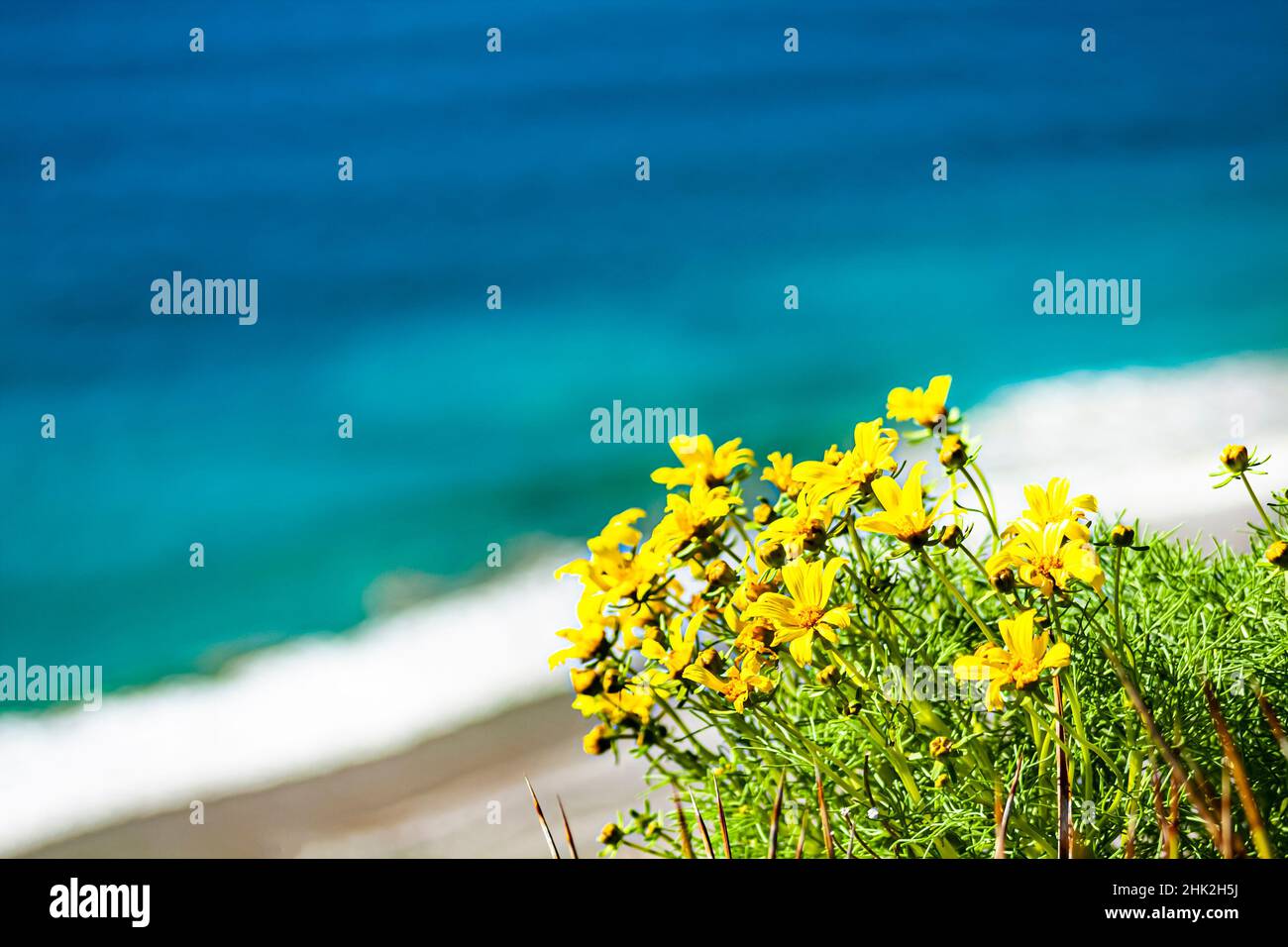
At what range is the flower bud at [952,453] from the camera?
0.83 m

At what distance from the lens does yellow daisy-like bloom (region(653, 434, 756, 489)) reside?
94 cm

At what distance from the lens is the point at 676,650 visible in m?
0.87

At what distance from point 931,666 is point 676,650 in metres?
0.29

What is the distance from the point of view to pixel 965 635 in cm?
110

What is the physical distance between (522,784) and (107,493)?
2.65 ft

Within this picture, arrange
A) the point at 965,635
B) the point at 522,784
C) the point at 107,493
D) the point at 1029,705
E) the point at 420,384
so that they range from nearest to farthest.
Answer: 1. the point at 1029,705
2. the point at 965,635
3. the point at 522,784
4. the point at 107,493
5. the point at 420,384

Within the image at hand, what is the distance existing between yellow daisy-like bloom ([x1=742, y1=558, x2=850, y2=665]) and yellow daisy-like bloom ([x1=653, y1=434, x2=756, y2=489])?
5.9 inches
